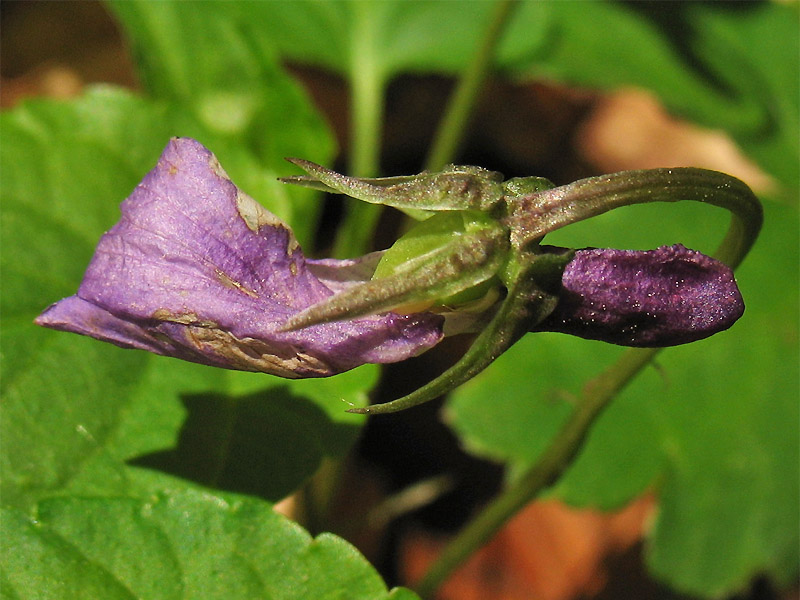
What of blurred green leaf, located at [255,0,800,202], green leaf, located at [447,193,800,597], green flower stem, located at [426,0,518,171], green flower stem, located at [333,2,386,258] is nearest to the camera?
green leaf, located at [447,193,800,597]

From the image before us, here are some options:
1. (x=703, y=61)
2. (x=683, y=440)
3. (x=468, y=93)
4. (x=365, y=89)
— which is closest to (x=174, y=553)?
(x=683, y=440)

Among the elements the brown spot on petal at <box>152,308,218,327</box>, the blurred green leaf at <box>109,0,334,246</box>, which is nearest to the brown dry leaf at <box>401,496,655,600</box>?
the blurred green leaf at <box>109,0,334,246</box>

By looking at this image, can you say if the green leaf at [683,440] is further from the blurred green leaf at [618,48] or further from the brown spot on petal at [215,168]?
the brown spot on petal at [215,168]

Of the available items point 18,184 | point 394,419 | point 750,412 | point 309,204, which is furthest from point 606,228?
point 18,184

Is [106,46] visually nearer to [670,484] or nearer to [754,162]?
[754,162]

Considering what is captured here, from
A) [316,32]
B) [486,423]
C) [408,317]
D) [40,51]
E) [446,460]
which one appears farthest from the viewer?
[40,51]

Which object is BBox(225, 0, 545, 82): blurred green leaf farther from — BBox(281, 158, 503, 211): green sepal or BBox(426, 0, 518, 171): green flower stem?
BBox(281, 158, 503, 211): green sepal

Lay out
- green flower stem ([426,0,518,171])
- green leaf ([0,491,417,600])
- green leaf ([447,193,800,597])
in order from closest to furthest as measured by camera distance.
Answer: green leaf ([0,491,417,600]) → green leaf ([447,193,800,597]) → green flower stem ([426,0,518,171])
